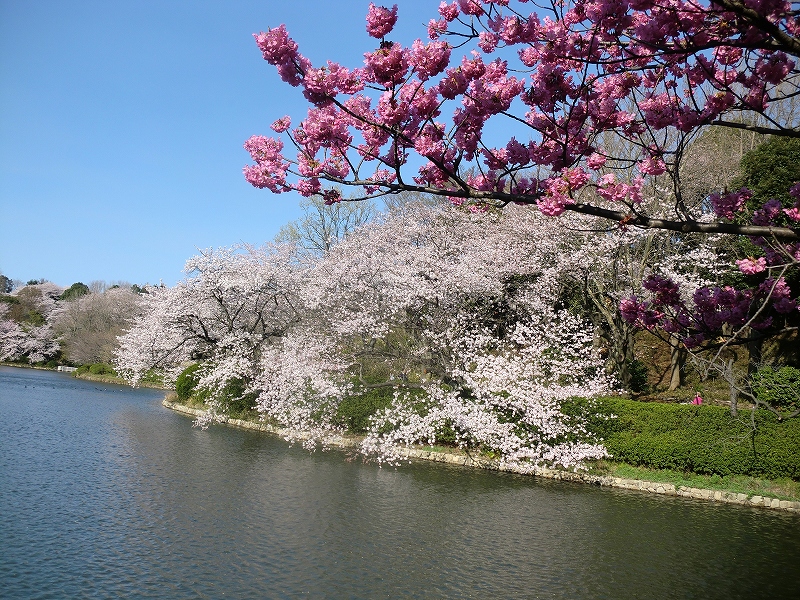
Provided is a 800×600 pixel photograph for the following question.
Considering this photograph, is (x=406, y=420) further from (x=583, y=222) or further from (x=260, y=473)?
(x=583, y=222)

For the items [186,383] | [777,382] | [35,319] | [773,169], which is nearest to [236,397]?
[186,383]

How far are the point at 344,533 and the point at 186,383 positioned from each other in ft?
65.1

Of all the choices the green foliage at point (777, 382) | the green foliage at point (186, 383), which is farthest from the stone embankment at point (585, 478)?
the green foliage at point (186, 383)

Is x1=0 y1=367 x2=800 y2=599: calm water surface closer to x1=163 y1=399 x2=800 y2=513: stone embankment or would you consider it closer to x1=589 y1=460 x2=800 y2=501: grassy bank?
x1=163 y1=399 x2=800 y2=513: stone embankment

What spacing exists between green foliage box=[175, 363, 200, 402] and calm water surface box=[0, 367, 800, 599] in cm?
1128

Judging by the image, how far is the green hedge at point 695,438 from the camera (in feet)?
46.5

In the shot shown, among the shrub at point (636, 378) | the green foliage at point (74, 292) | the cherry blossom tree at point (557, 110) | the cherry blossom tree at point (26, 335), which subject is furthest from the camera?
the green foliage at point (74, 292)

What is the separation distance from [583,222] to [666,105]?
1434 cm

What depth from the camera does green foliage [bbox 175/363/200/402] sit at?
92.0 feet

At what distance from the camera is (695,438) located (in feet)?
49.4

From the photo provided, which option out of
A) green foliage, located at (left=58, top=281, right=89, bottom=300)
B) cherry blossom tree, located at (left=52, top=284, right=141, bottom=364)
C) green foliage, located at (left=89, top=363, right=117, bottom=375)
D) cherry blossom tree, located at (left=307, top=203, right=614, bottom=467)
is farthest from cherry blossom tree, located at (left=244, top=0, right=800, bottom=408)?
green foliage, located at (left=58, top=281, right=89, bottom=300)

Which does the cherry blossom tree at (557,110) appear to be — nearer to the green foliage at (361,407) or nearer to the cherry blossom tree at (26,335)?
the green foliage at (361,407)

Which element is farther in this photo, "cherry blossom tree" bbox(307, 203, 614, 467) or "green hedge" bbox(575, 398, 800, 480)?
"cherry blossom tree" bbox(307, 203, 614, 467)

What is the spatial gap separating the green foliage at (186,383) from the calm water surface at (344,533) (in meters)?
11.3
